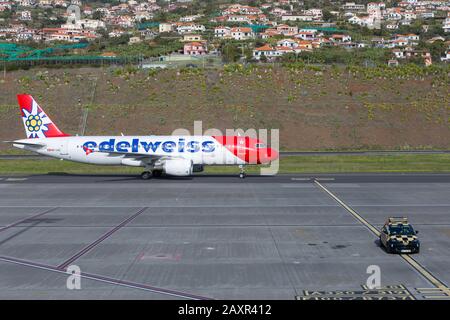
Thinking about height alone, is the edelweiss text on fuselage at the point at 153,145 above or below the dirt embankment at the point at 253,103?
below

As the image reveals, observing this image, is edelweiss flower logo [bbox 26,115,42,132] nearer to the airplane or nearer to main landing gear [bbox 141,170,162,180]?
the airplane

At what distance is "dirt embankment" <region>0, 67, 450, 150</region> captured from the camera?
92.3 metres

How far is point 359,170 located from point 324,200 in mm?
19114

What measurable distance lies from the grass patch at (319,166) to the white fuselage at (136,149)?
4.93 metres

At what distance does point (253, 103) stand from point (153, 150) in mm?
48995

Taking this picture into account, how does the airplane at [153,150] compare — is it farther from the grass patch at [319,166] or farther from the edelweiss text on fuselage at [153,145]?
the grass patch at [319,166]

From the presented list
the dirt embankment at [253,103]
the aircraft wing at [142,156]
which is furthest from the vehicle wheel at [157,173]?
the dirt embankment at [253,103]

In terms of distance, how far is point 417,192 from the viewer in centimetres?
4794

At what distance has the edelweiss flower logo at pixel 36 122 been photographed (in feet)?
197

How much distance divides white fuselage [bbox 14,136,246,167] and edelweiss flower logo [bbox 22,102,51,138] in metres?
0.88

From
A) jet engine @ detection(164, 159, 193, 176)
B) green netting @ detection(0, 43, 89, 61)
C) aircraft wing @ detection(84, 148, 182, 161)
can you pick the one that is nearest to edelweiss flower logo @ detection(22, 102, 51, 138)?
aircraft wing @ detection(84, 148, 182, 161)

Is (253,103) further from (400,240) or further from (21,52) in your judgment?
(21,52)
